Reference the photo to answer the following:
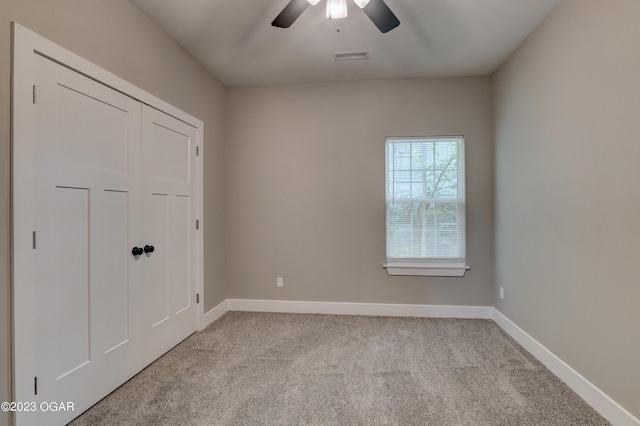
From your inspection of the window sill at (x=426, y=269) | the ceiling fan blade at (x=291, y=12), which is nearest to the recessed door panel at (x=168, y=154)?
the ceiling fan blade at (x=291, y=12)

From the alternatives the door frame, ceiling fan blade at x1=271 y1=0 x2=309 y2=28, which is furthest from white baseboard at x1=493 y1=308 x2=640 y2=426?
the door frame

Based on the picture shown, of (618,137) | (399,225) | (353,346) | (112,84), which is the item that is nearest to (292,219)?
(399,225)

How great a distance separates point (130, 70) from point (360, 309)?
10.1ft

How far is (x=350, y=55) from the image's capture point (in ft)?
9.33

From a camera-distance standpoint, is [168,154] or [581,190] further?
[168,154]

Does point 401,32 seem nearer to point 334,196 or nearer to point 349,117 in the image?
point 349,117

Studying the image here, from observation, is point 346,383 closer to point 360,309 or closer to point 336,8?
point 360,309

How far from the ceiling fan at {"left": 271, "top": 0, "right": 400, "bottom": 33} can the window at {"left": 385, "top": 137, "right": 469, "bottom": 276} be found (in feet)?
5.52

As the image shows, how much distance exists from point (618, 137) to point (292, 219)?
276 cm

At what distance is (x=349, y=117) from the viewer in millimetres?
3436

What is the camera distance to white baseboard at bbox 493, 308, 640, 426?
5.36ft

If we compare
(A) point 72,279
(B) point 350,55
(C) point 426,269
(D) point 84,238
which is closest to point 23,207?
(D) point 84,238

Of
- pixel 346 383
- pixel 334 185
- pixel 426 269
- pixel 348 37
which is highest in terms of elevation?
pixel 348 37

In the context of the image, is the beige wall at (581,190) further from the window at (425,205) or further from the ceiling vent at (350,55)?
the ceiling vent at (350,55)
